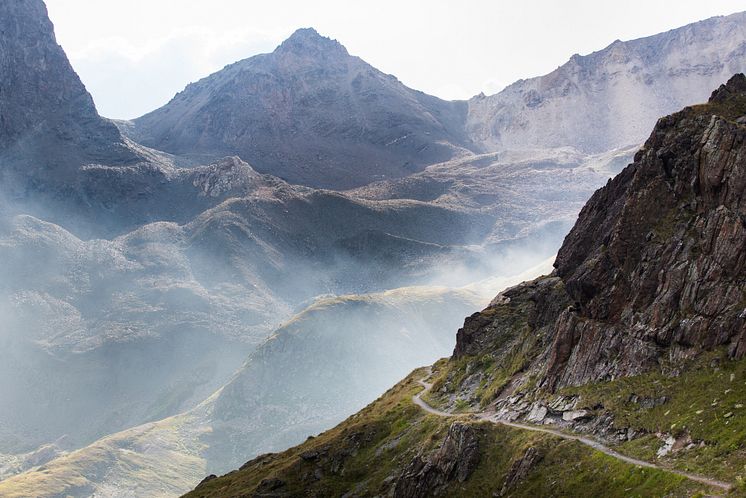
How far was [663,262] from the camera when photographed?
260 ft

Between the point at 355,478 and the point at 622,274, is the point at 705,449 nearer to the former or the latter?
the point at 622,274

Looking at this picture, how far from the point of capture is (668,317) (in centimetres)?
7456

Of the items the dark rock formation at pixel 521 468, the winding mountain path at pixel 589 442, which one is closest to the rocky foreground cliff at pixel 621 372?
the dark rock formation at pixel 521 468

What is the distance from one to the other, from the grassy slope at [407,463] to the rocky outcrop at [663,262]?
12203 millimetres

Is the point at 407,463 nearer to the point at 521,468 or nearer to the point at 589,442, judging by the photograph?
the point at 521,468

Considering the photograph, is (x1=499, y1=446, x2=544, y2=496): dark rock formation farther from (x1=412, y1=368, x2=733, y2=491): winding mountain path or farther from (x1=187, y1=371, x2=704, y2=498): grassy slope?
(x1=412, y1=368, x2=733, y2=491): winding mountain path

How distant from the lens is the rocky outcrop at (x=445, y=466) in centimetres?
7788

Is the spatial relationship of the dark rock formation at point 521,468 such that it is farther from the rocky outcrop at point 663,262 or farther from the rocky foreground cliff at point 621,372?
the rocky outcrop at point 663,262

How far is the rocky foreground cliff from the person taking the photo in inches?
2443

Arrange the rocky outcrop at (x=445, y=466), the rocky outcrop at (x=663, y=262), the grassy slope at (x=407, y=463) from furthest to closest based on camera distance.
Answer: the rocky outcrop at (x=445, y=466) → the rocky outcrop at (x=663, y=262) → the grassy slope at (x=407, y=463)

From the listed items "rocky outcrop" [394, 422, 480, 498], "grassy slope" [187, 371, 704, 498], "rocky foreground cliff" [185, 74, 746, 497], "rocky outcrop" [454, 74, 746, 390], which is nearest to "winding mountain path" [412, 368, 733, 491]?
"rocky foreground cliff" [185, 74, 746, 497]

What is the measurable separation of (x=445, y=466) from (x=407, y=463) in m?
8.81

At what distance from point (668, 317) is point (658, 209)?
15.6 meters

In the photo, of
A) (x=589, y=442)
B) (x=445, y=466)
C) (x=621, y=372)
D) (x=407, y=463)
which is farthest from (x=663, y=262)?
(x=407, y=463)
